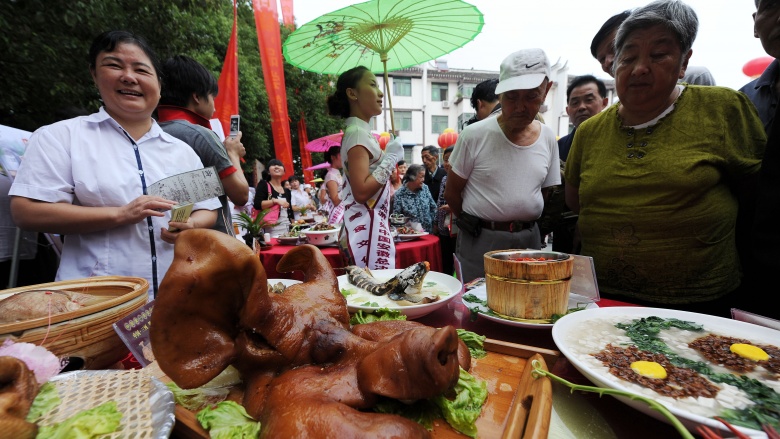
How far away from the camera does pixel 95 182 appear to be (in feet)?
5.67

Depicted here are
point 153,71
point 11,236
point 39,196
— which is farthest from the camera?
point 11,236

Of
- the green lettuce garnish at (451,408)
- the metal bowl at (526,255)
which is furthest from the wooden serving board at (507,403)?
the metal bowl at (526,255)

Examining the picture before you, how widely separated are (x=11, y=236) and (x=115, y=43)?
5.77 ft

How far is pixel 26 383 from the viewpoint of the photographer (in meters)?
0.79

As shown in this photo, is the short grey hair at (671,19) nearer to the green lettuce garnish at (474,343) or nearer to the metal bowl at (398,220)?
the green lettuce garnish at (474,343)

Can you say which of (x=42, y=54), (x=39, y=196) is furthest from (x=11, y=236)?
(x=42, y=54)

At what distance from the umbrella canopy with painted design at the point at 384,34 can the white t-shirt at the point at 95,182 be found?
73.7 inches

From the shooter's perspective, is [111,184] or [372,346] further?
[111,184]

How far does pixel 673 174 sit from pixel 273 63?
939 centimetres

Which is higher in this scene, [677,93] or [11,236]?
[677,93]

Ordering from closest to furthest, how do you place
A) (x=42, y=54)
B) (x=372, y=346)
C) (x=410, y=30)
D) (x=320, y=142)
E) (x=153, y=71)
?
(x=372, y=346), (x=153, y=71), (x=410, y=30), (x=42, y=54), (x=320, y=142)

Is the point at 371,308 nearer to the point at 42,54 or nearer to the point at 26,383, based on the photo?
the point at 26,383

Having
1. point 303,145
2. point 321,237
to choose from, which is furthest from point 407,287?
point 303,145

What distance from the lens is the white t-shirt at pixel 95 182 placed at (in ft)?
5.41
